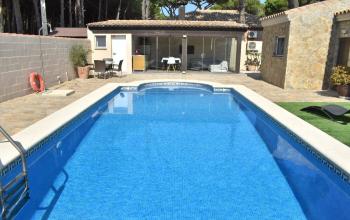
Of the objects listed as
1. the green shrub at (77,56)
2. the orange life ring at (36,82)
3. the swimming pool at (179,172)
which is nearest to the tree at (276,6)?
the green shrub at (77,56)

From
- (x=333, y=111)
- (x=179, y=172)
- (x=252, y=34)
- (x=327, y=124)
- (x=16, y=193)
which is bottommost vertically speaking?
(x=179, y=172)

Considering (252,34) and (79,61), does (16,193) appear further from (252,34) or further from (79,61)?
(252,34)

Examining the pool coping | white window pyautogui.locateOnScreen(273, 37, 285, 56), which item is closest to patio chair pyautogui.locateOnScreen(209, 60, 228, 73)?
white window pyautogui.locateOnScreen(273, 37, 285, 56)

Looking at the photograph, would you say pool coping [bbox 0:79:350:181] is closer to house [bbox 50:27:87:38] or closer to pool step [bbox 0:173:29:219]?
pool step [bbox 0:173:29:219]

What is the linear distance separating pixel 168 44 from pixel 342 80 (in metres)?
14.4

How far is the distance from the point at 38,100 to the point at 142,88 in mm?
6306

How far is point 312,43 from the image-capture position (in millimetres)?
14461

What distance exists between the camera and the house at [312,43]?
14203 millimetres

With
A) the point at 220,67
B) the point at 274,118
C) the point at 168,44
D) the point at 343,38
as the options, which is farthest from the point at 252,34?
the point at 274,118

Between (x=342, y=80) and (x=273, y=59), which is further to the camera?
(x=273, y=59)

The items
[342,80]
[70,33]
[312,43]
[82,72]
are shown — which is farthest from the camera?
[70,33]

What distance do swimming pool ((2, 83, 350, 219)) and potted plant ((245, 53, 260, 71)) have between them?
49.5 ft

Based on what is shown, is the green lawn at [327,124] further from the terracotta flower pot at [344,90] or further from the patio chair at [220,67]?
the patio chair at [220,67]

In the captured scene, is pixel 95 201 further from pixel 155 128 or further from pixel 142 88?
pixel 142 88
